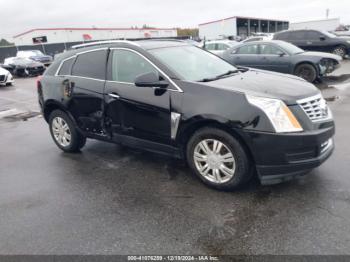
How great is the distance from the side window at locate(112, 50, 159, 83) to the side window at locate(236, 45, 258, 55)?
26.1 ft

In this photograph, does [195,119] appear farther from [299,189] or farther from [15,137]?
[15,137]

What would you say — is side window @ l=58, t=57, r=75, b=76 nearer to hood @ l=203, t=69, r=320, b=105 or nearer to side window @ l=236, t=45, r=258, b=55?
hood @ l=203, t=69, r=320, b=105

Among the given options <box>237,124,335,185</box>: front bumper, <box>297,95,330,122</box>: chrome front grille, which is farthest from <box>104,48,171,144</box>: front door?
<box>297,95,330,122</box>: chrome front grille

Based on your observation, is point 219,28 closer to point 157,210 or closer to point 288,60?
point 288,60

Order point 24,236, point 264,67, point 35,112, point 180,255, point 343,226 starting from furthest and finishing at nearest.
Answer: point 264,67 < point 35,112 < point 24,236 < point 343,226 < point 180,255

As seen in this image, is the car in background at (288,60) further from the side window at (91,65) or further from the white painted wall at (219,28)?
the white painted wall at (219,28)

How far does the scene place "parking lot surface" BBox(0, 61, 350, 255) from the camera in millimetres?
2920

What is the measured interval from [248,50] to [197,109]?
28.6ft

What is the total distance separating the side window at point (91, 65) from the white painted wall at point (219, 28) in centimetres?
4489

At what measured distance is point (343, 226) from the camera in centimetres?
300

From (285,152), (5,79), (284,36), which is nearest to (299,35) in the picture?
(284,36)

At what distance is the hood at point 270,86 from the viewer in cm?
350

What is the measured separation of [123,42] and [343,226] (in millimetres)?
3437

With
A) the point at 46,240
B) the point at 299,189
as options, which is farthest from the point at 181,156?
the point at 46,240
